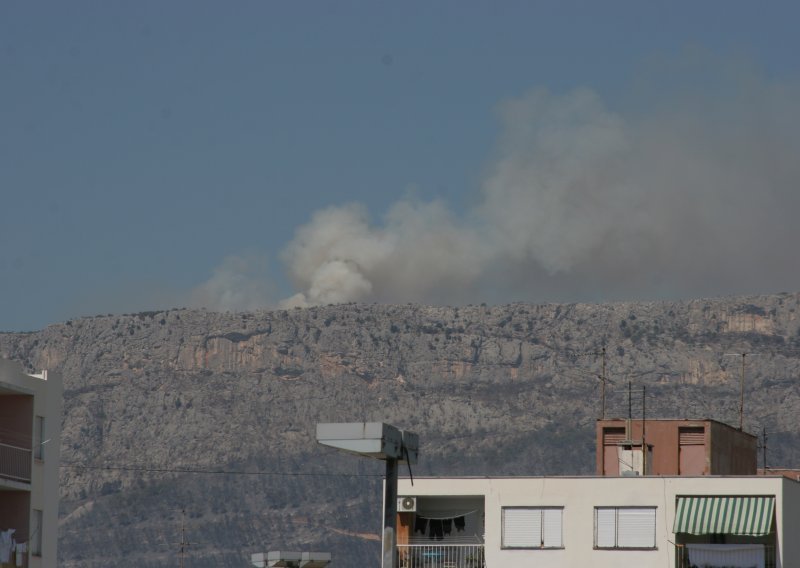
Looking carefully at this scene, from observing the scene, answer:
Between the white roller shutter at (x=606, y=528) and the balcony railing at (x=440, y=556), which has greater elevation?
the white roller shutter at (x=606, y=528)

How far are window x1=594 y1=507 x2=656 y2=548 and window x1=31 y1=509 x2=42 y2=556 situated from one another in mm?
22217

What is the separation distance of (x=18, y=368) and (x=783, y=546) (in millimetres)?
30660

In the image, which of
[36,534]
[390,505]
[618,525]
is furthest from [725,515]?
[390,505]

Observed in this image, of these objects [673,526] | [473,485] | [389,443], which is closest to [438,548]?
[473,485]

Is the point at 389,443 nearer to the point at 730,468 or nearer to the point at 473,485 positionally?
the point at 473,485

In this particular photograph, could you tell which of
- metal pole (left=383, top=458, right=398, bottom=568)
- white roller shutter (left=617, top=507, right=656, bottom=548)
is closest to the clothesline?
white roller shutter (left=617, top=507, right=656, bottom=548)

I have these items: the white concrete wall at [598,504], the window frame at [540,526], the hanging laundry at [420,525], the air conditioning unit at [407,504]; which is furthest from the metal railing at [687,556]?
the air conditioning unit at [407,504]

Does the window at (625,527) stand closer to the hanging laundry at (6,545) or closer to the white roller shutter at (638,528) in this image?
the white roller shutter at (638,528)

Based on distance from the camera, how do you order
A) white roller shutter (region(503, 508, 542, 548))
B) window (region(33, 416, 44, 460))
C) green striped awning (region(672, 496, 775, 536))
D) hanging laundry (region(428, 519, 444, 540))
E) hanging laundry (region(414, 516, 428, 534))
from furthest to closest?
hanging laundry (region(414, 516, 428, 534))
hanging laundry (region(428, 519, 444, 540))
white roller shutter (region(503, 508, 542, 548))
window (region(33, 416, 44, 460))
green striped awning (region(672, 496, 775, 536))

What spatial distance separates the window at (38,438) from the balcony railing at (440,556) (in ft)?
49.6

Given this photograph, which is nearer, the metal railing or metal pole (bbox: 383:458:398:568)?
metal pole (bbox: 383:458:398:568)

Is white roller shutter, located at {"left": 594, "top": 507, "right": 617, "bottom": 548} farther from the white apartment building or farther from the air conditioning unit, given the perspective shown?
the white apartment building

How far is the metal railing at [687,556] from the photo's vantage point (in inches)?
2904

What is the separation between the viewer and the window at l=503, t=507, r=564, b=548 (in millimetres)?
76625
